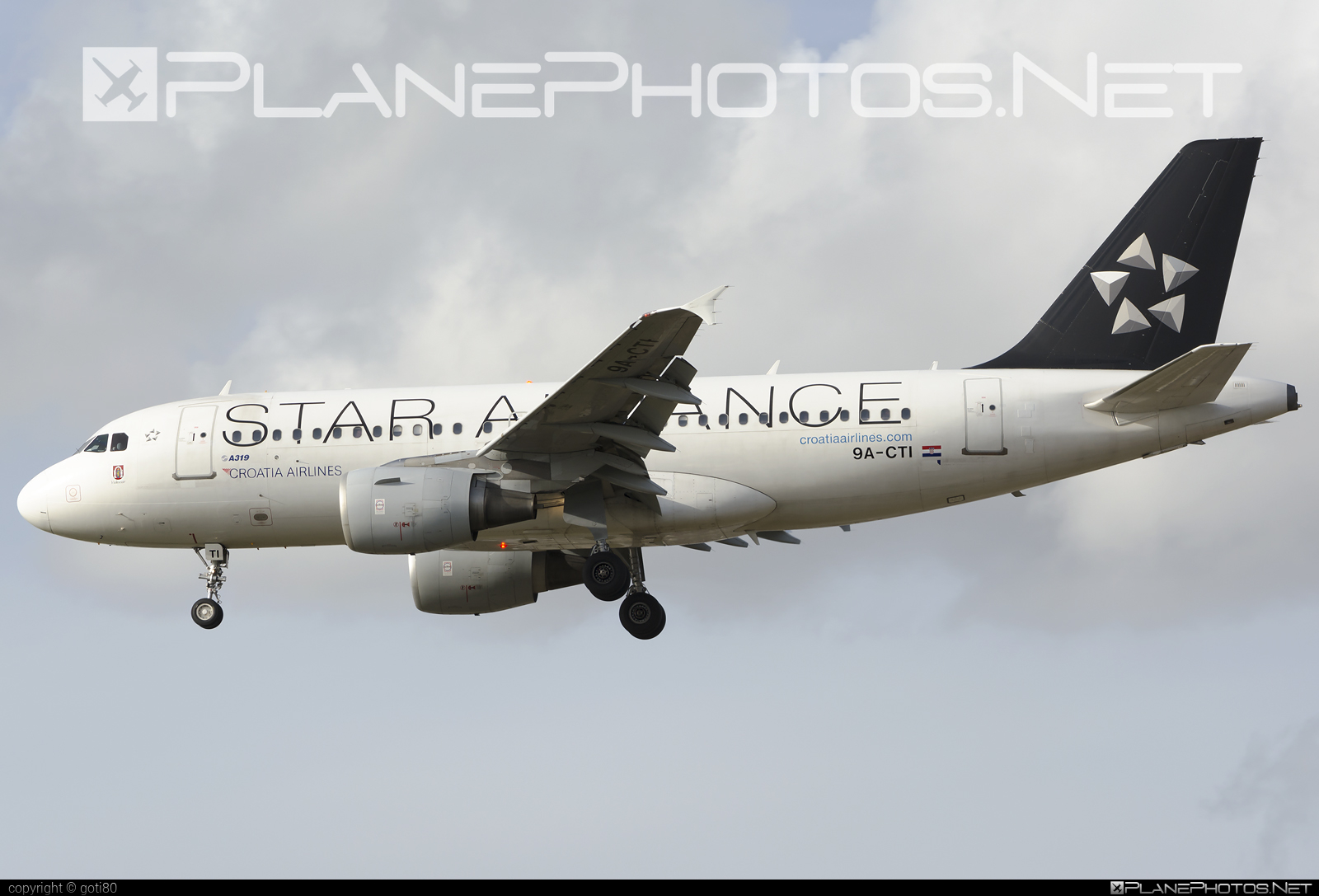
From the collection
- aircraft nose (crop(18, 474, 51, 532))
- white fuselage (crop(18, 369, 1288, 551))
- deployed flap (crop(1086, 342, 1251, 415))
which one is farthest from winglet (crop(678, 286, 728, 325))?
aircraft nose (crop(18, 474, 51, 532))

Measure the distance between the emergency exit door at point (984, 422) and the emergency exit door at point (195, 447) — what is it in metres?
13.4

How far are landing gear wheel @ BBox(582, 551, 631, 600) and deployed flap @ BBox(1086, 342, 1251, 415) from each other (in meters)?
8.19

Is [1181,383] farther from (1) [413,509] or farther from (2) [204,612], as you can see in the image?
(2) [204,612]

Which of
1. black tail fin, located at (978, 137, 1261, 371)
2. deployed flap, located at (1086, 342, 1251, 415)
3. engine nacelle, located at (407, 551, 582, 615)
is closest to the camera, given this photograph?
deployed flap, located at (1086, 342, 1251, 415)

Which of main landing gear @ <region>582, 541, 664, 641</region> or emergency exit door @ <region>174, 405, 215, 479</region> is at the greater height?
emergency exit door @ <region>174, 405, 215, 479</region>

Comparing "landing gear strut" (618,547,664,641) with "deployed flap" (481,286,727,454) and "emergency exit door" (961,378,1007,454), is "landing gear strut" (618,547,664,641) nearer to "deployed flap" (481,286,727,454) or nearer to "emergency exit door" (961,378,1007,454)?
"deployed flap" (481,286,727,454)

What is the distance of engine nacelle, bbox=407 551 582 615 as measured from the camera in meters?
29.1

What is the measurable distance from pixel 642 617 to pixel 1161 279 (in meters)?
11.0

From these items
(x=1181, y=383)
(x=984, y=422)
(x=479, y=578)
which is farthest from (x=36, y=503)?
(x=1181, y=383)

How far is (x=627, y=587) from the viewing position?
25.5 m

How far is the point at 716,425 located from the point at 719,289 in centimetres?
546

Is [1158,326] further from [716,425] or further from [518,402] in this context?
[518,402]

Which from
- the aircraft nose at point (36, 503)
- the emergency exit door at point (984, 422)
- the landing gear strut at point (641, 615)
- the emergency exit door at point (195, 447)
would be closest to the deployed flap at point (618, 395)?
the landing gear strut at point (641, 615)
